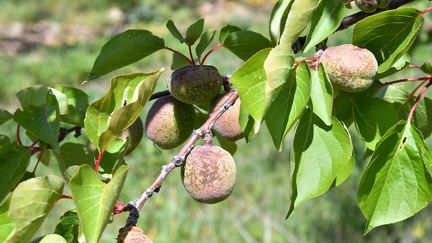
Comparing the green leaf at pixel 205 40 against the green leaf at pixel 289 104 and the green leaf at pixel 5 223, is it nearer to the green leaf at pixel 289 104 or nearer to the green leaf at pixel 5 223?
the green leaf at pixel 289 104

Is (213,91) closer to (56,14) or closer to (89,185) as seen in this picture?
(89,185)

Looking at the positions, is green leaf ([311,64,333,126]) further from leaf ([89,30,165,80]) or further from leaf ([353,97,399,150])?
leaf ([89,30,165,80])

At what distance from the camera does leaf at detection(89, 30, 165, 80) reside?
0.96 meters

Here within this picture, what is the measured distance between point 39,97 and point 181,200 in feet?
6.71

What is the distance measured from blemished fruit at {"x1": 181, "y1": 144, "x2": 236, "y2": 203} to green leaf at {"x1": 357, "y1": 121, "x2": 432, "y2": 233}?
0.18 m

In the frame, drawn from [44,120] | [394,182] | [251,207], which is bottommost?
[251,207]

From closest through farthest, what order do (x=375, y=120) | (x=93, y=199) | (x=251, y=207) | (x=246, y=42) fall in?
(x=93, y=199)
(x=375, y=120)
(x=246, y=42)
(x=251, y=207)

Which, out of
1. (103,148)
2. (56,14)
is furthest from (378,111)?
(56,14)

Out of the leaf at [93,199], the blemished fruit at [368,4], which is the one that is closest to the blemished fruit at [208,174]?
the leaf at [93,199]

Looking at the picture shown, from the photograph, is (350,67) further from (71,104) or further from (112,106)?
(71,104)

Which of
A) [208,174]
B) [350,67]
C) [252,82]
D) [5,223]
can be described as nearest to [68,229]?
[5,223]

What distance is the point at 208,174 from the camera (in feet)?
2.70

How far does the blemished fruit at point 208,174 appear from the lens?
823 millimetres

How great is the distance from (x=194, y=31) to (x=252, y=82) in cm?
29
